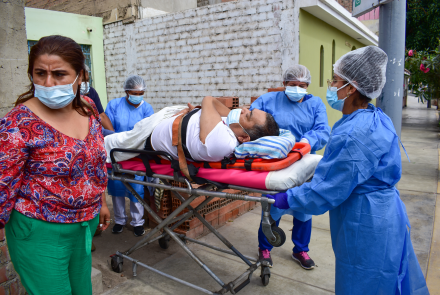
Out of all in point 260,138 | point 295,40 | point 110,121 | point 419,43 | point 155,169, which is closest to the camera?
point 260,138

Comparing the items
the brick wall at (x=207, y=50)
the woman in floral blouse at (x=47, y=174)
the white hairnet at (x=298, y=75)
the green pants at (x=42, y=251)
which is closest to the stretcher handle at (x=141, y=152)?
the woman in floral blouse at (x=47, y=174)

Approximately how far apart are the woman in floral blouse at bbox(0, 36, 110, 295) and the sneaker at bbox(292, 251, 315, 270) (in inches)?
89.6

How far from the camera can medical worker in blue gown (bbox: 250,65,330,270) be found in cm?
334

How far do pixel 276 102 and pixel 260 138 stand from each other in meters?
1.34

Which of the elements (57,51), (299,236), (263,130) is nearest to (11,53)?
(57,51)

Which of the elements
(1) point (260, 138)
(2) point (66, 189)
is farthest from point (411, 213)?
(2) point (66, 189)

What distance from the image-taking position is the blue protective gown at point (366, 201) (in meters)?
1.79

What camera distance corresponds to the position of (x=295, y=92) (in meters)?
3.45

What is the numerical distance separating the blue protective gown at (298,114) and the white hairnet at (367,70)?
138 centimetres

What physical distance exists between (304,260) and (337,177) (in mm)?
1831

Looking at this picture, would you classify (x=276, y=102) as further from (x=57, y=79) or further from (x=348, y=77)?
(x=57, y=79)

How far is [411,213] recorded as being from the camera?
4.74 metres

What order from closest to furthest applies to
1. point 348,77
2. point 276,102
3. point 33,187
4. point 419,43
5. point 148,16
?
point 33,187 < point 348,77 < point 276,102 < point 148,16 < point 419,43

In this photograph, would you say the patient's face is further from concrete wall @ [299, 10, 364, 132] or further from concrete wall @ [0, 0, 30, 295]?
concrete wall @ [299, 10, 364, 132]
